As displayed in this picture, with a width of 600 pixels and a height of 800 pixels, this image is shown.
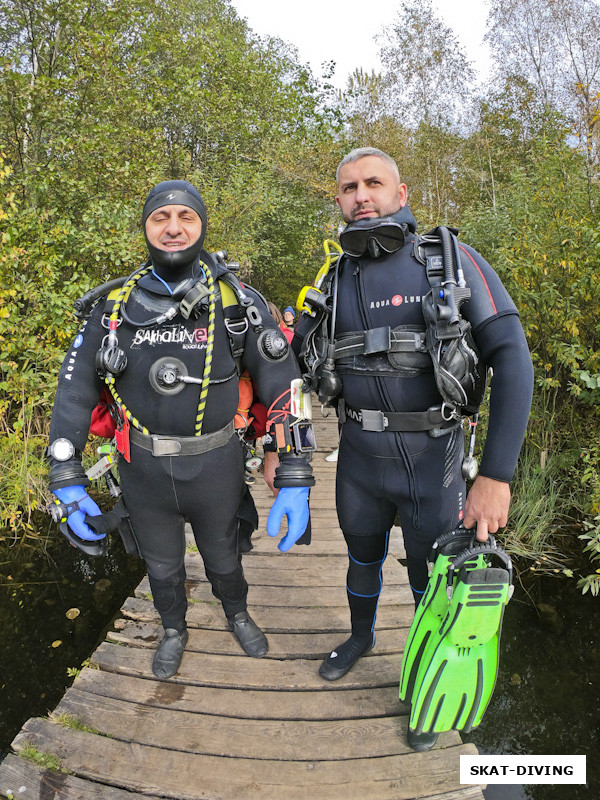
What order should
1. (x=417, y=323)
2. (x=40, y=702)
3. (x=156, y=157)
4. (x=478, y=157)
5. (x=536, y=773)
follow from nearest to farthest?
1. (x=417, y=323)
2. (x=536, y=773)
3. (x=40, y=702)
4. (x=156, y=157)
5. (x=478, y=157)

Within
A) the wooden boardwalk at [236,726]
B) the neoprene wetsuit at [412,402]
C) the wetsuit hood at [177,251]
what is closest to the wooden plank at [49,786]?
the wooden boardwalk at [236,726]

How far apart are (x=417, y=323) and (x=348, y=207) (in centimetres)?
55

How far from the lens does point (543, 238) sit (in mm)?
4488

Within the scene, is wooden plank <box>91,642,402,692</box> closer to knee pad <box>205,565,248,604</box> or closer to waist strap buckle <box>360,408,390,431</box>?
knee pad <box>205,565,248,604</box>

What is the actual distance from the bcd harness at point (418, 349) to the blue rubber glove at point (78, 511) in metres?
1.02

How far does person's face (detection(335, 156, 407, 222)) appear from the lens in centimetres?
190

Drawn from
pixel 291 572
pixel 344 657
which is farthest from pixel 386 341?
pixel 291 572

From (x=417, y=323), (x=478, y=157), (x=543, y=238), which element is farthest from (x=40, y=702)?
(x=478, y=157)

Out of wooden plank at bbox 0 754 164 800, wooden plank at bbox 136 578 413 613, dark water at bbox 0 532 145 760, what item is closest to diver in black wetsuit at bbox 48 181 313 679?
wooden plank at bbox 0 754 164 800

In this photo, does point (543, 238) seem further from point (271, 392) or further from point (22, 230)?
point (22, 230)

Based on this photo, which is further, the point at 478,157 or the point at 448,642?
the point at 478,157

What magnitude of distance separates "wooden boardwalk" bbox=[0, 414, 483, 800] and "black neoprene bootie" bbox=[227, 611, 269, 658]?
5cm

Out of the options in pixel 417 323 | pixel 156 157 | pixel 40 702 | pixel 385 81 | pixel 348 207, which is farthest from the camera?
pixel 385 81

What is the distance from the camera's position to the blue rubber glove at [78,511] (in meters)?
1.94
